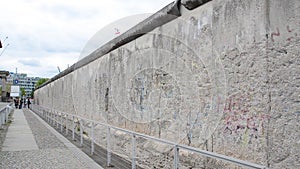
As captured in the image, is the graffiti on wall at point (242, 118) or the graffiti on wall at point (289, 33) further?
the graffiti on wall at point (242, 118)

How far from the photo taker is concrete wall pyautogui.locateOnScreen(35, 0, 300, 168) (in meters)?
3.20

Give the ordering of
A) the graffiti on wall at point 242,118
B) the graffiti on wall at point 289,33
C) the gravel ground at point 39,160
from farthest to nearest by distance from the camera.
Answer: the gravel ground at point 39,160
the graffiti on wall at point 242,118
the graffiti on wall at point 289,33

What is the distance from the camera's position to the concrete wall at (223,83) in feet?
10.5

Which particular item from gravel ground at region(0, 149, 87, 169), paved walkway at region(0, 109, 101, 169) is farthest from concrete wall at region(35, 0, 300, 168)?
gravel ground at region(0, 149, 87, 169)

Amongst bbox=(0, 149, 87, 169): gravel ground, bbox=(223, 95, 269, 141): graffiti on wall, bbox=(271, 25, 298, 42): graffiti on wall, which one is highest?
bbox=(271, 25, 298, 42): graffiti on wall

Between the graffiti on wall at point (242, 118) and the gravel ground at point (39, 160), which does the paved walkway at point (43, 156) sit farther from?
the graffiti on wall at point (242, 118)

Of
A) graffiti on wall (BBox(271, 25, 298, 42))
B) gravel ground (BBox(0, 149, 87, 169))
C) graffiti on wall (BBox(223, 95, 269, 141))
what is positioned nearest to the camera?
graffiti on wall (BBox(271, 25, 298, 42))

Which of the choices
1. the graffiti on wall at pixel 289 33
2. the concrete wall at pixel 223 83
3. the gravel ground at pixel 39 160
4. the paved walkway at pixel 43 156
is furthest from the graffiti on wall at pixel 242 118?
the gravel ground at pixel 39 160

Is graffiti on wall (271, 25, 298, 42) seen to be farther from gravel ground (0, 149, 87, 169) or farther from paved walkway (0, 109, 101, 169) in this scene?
gravel ground (0, 149, 87, 169)

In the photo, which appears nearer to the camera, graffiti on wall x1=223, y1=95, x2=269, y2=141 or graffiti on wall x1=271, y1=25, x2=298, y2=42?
graffiti on wall x1=271, y1=25, x2=298, y2=42

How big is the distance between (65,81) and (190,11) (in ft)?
40.3

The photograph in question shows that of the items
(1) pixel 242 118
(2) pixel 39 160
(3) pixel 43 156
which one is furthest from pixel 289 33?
(3) pixel 43 156

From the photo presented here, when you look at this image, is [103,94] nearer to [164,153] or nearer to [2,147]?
[2,147]

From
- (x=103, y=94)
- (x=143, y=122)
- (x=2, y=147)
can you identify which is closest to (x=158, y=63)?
(x=143, y=122)
